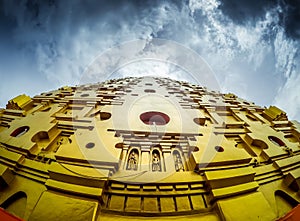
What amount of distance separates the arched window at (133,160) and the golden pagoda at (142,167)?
22 millimetres

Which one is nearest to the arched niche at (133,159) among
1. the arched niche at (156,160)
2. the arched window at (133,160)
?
the arched window at (133,160)

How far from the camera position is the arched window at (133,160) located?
368 cm

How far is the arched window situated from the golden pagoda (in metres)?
0.02

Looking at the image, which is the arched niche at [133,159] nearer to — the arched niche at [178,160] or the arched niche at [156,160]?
the arched niche at [156,160]

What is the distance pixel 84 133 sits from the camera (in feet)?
14.2

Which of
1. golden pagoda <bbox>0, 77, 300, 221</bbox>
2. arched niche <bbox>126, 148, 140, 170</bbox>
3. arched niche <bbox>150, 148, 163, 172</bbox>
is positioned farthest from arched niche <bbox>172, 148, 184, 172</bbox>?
arched niche <bbox>126, 148, 140, 170</bbox>

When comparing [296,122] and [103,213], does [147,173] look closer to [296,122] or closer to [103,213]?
[103,213]

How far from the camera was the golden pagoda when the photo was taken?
280 cm

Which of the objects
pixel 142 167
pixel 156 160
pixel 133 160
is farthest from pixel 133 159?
pixel 156 160

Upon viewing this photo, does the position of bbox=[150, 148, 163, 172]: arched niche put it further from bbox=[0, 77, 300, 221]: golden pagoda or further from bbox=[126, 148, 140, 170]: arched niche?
bbox=[126, 148, 140, 170]: arched niche

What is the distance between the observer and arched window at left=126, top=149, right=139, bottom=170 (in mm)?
3684

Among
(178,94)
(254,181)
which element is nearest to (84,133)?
(254,181)

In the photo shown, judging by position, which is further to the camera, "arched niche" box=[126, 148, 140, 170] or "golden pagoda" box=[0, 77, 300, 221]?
"arched niche" box=[126, 148, 140, 170]

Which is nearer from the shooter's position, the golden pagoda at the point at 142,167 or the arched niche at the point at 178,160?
the golden pagoda at the point at 142,167
